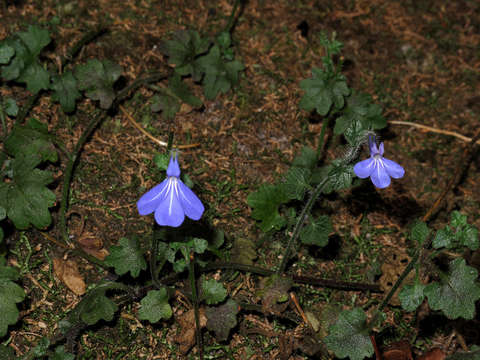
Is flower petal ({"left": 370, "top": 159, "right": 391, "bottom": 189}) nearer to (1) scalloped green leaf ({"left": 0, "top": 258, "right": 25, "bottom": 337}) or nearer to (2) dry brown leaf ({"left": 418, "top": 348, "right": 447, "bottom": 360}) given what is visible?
(2) dry brown leaf ({"left": 418, "top": 348, "right": 447, "bottom": 360})

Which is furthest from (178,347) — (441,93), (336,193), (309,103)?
(441,93)

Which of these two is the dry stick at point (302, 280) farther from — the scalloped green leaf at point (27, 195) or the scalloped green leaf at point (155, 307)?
the scalloped green leaf at point (27, 195)

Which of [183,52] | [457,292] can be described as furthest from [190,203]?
[183,52]

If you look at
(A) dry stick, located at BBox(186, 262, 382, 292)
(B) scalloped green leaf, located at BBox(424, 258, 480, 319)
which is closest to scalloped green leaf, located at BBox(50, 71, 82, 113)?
(A) dry stick, located at BBox(186, 262, 382, 292)

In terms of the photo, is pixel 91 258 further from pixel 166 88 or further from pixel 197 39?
pixel 197 39

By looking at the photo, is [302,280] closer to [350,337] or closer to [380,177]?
[350,337]

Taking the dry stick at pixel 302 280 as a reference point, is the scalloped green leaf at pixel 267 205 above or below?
above

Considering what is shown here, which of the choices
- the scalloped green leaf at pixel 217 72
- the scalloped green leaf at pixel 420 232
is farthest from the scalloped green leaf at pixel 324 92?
the scalloped green leaf at pixel 420 232

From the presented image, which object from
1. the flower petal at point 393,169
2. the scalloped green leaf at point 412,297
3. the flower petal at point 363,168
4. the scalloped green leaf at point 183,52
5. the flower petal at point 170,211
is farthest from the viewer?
the scalloped green leaf at point 183,52
